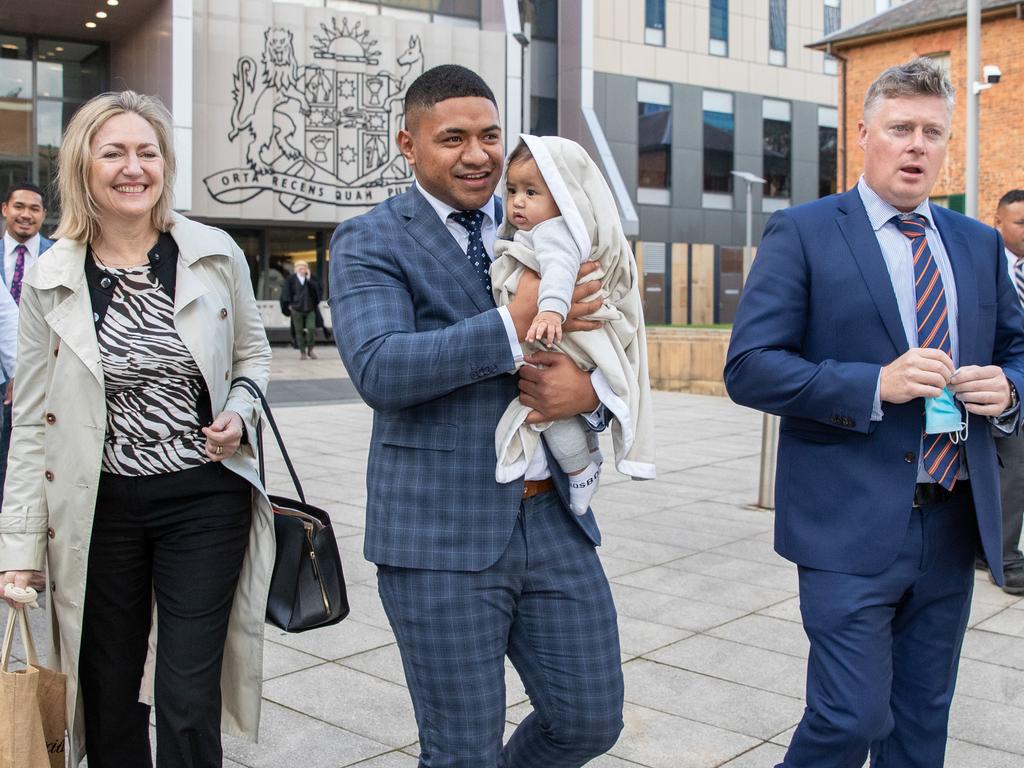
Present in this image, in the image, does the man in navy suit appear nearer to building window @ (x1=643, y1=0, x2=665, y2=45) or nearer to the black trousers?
the black trousers

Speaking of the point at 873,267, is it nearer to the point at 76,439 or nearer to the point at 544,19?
the point at 76,439

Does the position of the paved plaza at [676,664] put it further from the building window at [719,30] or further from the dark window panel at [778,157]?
the dark window panel at [778,157]

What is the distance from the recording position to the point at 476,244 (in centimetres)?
285

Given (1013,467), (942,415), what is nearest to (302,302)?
(1013,467)

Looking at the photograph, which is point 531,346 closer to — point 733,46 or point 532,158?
point 532,158

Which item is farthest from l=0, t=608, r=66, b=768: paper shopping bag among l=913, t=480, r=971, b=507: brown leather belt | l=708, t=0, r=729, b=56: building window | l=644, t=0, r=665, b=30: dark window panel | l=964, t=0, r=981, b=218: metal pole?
l=708, t=0, r=729, b=56: building window

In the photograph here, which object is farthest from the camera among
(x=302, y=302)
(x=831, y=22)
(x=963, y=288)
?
(x=831, y=22)

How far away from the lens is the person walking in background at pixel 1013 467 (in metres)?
6.16

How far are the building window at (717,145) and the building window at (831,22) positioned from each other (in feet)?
17.6

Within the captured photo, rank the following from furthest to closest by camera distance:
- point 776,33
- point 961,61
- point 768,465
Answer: point 776,33 < point 961,61 < point 768,465

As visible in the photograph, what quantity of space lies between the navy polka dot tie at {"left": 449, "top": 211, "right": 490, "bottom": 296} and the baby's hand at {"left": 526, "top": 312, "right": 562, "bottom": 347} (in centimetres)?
31

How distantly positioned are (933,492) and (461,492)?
1259 mm

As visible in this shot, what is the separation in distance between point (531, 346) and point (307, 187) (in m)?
28.3

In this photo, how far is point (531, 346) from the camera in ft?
8.77
